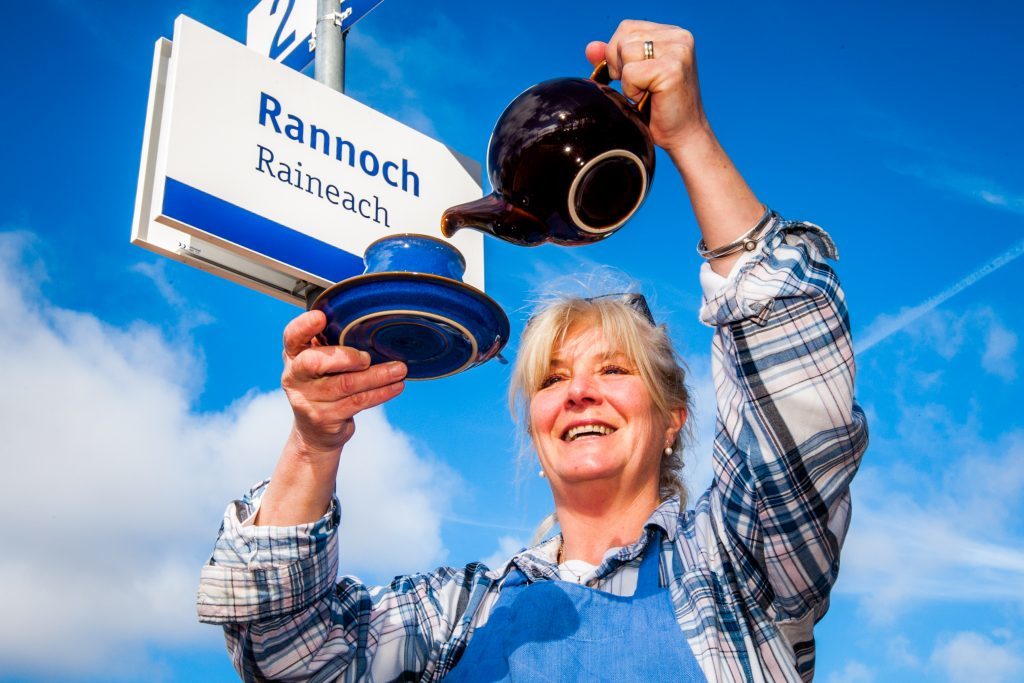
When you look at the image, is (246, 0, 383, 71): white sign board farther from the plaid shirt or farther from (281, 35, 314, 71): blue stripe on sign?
the plaid shirt

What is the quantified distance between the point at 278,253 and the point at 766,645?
1447mm

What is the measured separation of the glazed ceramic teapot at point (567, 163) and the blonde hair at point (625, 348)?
61cm

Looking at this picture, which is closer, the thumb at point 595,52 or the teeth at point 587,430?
the thumb at point 595,52

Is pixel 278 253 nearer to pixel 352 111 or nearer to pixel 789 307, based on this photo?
pixel 352 111

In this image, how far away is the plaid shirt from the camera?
1418mm

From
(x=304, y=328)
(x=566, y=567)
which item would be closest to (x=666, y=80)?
(x=304, y=328)

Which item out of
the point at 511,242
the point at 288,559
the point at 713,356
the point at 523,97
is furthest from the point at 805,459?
the point at 288,559

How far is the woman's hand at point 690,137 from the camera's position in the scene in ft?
4.82

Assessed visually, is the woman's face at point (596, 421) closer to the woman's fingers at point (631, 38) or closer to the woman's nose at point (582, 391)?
the woman's nose at point (582, 391)

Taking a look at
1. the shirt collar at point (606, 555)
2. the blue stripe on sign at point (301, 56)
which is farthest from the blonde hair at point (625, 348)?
the blue stripe on sign at point (301, 56)

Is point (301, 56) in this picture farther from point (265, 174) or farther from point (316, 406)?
point (316, 406)

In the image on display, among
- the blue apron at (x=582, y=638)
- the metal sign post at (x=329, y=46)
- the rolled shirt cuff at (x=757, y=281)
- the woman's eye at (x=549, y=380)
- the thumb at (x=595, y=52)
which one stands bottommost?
the blue apron at (x=582, y=638)

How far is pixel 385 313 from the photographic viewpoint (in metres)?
1.45

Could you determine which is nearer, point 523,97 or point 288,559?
point 523,97
